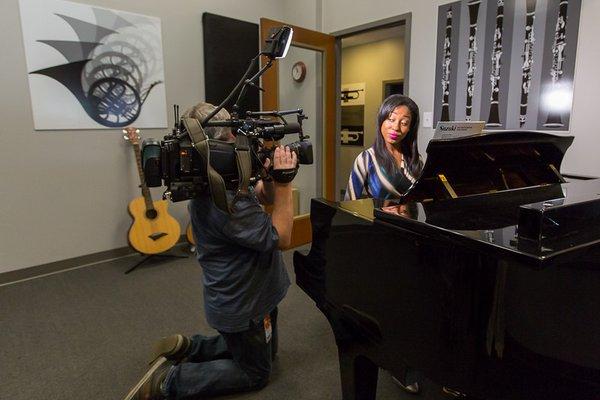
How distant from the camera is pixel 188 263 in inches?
117

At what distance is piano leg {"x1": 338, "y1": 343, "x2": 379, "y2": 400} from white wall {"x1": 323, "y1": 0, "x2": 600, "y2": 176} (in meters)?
2.03

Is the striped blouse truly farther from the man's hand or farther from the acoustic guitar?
the acoustic guitar

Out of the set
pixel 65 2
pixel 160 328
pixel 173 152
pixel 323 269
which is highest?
pixel 65 2

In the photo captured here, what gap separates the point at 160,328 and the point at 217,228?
1071 mm

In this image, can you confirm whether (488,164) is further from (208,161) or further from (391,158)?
(208,161)

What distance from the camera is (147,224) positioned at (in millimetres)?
2885

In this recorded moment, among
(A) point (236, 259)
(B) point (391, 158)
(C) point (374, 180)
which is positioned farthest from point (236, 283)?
(B) point (391, 158)

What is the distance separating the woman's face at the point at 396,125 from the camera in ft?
5.30

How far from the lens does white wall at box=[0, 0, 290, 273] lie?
8.17 feet

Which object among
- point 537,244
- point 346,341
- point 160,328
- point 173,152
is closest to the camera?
point 537,244

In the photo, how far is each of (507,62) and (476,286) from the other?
2294 millimetres

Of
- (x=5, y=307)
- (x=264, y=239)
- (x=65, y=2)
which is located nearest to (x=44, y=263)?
(x=5, y=307)

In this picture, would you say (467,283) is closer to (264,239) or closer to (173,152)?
(264,239)

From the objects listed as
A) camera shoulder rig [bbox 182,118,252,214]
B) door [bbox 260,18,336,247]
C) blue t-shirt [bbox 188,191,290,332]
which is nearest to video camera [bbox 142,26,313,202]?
camera shoulder rig [bbox 182,118,252,214]
